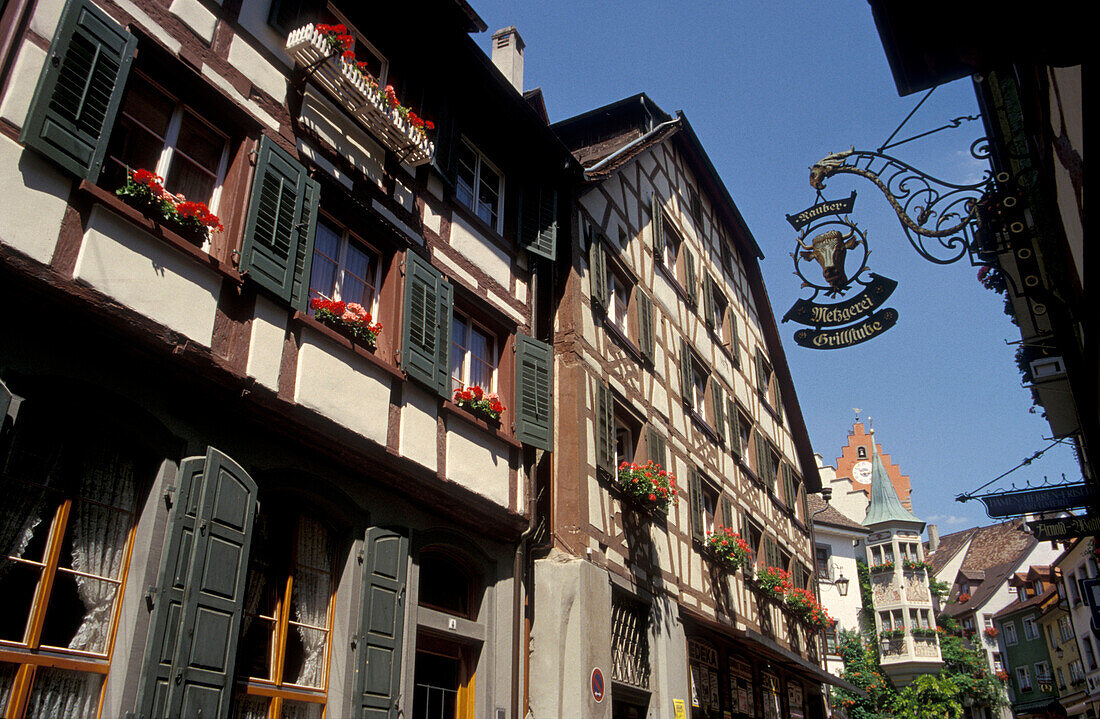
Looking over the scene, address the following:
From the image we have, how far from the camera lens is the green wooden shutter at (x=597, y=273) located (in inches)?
481

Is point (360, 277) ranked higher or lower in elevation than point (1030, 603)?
lower

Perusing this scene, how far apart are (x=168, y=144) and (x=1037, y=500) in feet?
37.0

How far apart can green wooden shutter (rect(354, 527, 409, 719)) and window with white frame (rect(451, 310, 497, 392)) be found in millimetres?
2194

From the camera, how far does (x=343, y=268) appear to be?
8.34m

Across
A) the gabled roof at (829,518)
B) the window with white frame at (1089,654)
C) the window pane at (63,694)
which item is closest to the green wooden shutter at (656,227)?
the window pane at (63,694)

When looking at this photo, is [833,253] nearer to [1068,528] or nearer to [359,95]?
[359,95]

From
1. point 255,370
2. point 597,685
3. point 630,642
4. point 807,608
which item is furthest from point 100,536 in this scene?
point 807,608

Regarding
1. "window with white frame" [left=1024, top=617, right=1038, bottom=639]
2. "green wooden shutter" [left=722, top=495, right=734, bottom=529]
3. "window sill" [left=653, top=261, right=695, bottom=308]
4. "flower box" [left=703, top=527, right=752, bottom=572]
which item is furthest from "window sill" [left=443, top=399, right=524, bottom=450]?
"window with white frame" [left=1024, top=617, right=1038, bottom=639]

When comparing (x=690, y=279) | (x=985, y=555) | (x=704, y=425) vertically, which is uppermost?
(x=985, y=555)

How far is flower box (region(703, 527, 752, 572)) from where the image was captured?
14.2 meters

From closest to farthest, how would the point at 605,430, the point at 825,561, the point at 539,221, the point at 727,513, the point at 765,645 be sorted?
1. the point at 539,221
2. the point at 605,430
3. the point at 765,645
4. the point at 727,513
5. the point at 825,561

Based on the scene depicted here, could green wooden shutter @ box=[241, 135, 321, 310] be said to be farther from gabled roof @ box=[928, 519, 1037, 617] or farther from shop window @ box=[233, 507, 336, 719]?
gabled roof @ box=[928, 519, 1037, 617]

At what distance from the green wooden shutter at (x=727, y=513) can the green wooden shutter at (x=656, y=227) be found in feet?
14.6

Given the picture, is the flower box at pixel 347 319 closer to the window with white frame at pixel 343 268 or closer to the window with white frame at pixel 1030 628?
the window with white frame at pixel 343 268
